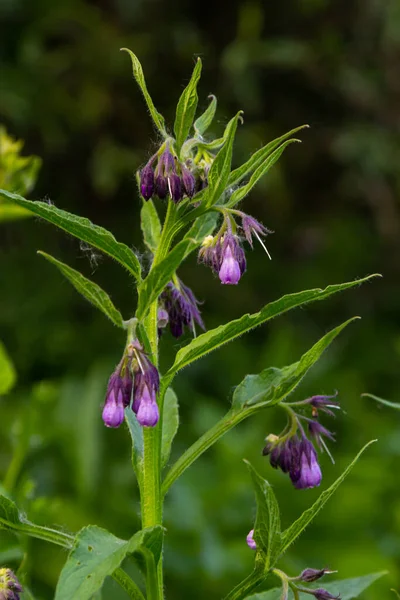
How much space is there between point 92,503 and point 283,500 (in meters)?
0.80

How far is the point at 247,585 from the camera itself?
145 centimetres

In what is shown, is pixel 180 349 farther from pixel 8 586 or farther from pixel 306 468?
pixel 8 586

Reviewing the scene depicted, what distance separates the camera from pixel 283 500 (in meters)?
3.78

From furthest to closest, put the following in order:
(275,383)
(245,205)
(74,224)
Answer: (245,205) < (275,383) < (74,224)

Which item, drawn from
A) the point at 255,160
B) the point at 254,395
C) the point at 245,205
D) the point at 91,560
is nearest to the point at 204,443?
the point at 254,395

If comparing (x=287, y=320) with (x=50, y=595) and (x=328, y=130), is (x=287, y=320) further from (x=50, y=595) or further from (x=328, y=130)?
(x=50, y=595)

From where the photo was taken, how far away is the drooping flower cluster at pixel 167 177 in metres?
1.39

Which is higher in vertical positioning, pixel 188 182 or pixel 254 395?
pixel 188 182

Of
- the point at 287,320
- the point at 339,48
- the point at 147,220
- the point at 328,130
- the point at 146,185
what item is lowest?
the point at 287,320

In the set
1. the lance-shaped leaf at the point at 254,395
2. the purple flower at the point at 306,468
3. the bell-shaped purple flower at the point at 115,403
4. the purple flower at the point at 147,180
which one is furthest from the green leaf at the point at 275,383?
the purple flower at the point at 147,180

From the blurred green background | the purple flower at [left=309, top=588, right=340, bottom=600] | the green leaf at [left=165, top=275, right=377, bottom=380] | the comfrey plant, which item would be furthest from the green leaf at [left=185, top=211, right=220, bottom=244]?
the blurred green background

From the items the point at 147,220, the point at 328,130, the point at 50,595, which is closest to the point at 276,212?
the point at 328,130

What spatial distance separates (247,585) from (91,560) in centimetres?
34

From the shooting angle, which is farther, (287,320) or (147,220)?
(287,320)
